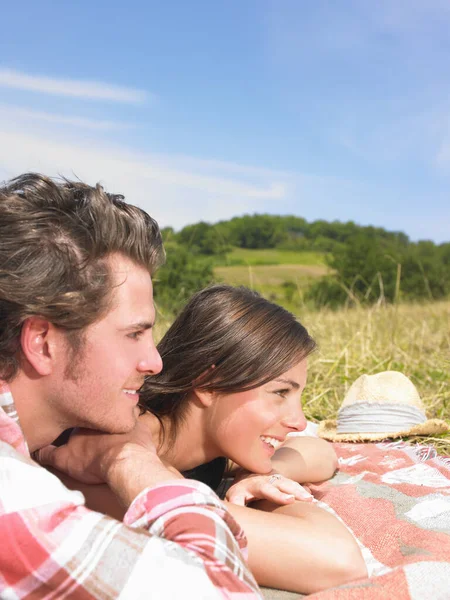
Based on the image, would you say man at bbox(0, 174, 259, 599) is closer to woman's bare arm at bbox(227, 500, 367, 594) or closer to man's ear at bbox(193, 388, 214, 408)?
woman's bare arm at bbox(227, 500, 367, 594)

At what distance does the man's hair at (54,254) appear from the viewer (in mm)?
2045

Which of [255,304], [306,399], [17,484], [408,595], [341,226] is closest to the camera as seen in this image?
[17,484]

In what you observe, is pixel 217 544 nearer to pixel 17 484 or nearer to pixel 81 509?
pixel 81 509

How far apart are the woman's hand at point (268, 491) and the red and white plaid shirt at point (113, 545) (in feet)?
2.56

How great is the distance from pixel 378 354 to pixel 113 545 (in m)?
4.93

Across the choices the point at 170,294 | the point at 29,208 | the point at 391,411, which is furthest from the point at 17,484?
the point at 170,294

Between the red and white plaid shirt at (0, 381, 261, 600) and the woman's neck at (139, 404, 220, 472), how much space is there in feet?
3.87

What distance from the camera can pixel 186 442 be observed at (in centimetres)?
286

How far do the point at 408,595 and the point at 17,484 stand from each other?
1209 mm

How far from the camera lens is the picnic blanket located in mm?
2029

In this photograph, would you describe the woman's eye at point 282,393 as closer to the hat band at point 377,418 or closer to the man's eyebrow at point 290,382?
the man's eyebrow at point 290,382

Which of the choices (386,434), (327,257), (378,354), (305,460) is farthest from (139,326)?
(327,257)

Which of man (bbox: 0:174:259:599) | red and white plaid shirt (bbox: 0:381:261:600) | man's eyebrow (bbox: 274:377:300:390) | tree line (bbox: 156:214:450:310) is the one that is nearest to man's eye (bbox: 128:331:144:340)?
man (bbox: 0:174:259:599)

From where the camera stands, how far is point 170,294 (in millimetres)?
9562
